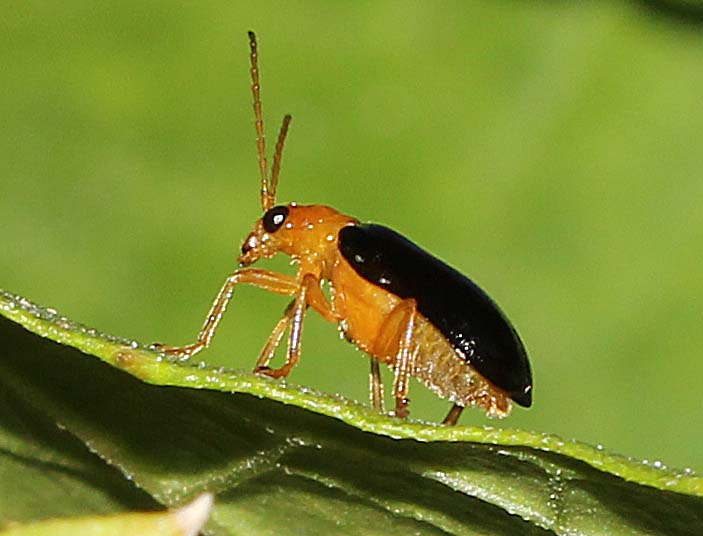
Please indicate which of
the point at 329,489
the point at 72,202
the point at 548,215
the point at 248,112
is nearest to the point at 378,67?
the point at 248,112

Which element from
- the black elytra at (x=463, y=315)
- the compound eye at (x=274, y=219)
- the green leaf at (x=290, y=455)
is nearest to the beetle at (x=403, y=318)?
the black elytra at (x=463, y=315)

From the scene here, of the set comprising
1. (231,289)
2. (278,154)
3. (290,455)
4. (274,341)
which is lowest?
(274,341)

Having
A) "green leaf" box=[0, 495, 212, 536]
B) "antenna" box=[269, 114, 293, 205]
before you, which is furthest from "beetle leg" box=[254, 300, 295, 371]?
"green leaf" box=[0, 495, 212, 536]

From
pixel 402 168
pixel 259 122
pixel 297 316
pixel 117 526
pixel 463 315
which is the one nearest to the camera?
pixel 117 526

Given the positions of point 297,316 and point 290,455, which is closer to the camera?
point 290,455

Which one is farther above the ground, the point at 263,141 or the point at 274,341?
the point at 263,141

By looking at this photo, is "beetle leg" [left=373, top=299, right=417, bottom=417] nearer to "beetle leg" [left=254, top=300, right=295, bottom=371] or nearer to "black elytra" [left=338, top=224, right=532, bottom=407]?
"black elytra" [left=338, top=224, right=532, bottom=407]

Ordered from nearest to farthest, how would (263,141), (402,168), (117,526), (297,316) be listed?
1. (117,526)
2. (297,316)
3. (263,141)
4. (402,168)

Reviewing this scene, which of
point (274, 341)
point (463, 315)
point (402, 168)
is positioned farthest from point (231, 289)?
point (402, 168)

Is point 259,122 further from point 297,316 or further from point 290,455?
point 290,455
